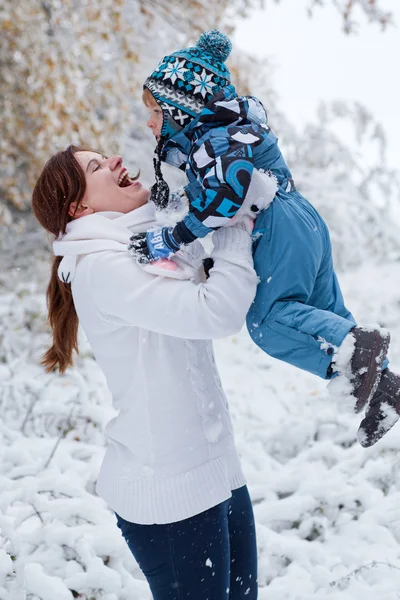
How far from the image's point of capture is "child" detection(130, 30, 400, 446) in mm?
1628

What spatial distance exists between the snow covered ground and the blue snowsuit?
12.5 inches

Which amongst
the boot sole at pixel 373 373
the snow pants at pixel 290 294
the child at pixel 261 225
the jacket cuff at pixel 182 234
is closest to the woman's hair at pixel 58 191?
the child at pixel 261 225

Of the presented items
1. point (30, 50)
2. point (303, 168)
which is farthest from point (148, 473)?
point (303, 168)

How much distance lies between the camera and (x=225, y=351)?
668 cm

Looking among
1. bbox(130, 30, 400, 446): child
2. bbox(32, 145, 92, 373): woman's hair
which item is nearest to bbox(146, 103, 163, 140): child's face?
bbox(130, 30, 400, 446): child

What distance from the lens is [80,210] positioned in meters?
1.89

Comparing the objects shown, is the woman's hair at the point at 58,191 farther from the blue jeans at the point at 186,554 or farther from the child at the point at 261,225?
the blue jeans at the point at 186,554

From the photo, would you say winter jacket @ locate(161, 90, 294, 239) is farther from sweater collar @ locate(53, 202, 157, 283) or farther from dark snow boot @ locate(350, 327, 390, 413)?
dark snow boot @ locate(350, 327, 390, 413)

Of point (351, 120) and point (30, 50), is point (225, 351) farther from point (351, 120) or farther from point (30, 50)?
point (351, 120)

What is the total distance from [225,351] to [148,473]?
4.98 metres

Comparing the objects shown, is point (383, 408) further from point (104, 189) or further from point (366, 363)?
point (104, 189)

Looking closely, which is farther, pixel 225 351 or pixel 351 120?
pixel 351 120

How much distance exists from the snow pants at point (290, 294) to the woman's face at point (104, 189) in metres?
0.41

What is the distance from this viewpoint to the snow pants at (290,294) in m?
1.69
